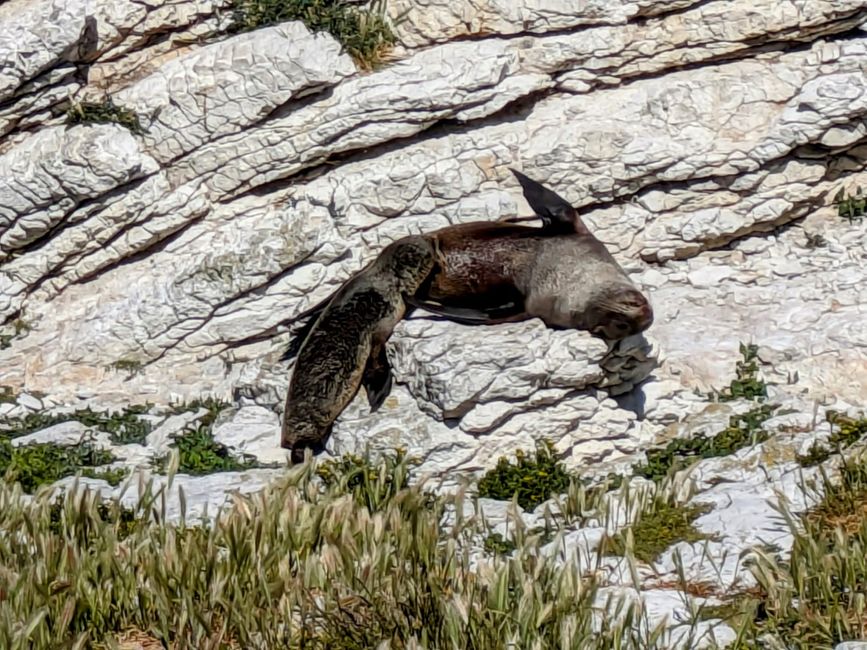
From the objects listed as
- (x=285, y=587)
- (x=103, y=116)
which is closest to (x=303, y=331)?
(x=103, y=116)

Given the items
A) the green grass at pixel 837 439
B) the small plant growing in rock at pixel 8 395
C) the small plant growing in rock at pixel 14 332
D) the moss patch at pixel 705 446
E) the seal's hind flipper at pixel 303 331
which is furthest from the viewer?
the small plant growing in rock at pixel 14 332

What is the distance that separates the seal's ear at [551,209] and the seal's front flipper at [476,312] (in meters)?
0.80

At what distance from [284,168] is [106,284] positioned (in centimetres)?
211

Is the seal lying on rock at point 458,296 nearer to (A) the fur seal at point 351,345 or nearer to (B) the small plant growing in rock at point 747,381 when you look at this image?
(A) the fur seal at point 351,345

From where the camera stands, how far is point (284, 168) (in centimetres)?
1356

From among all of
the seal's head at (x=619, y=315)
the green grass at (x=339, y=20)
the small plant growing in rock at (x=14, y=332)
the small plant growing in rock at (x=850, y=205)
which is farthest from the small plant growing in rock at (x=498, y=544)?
the small plant growing in rock at (x=14, y=332)

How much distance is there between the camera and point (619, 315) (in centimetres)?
1177

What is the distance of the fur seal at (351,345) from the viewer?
37.8 feet

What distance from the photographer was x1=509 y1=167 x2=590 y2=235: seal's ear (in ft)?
42.2

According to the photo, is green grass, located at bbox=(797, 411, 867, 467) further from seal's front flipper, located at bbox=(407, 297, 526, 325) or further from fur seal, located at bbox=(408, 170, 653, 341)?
Result: seal's front flipper, located at bbox=(407, 297, 526, 325)

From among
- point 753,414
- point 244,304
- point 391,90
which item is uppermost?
point 391,90

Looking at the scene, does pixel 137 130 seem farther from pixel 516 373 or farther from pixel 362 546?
pixel 362 546

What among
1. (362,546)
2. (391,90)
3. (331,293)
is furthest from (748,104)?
(362,546)

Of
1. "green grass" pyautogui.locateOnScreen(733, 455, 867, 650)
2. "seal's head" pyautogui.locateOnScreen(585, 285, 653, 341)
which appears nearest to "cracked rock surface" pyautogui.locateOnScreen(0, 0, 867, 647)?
"seal's head" pyautogui.locateOnScreen(585, 285, 653, 341)
